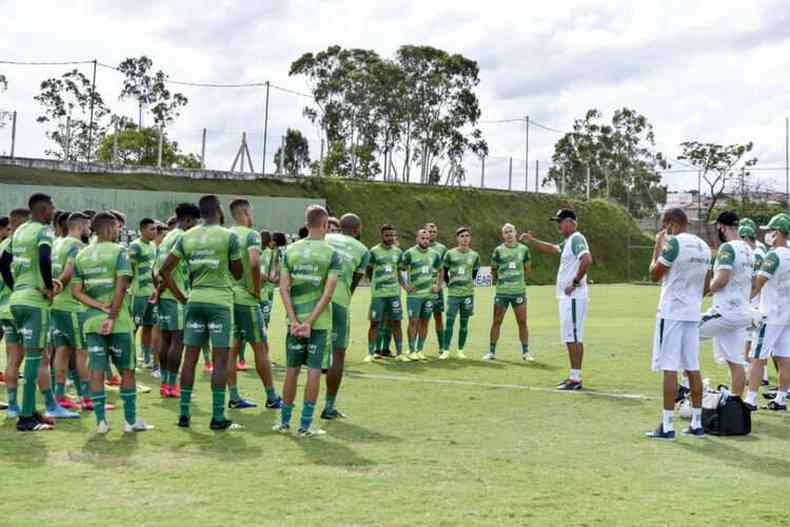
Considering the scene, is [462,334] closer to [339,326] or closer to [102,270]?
[339,326]

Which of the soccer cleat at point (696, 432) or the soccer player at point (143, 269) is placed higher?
the soccer player at point (143, 269)

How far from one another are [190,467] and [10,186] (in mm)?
35176

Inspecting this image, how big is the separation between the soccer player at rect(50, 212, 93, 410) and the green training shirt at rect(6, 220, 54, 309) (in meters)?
0.21

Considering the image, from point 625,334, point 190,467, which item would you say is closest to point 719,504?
point 190,467

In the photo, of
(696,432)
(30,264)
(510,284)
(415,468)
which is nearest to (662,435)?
(696,432)

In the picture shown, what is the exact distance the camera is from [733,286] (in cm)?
1019

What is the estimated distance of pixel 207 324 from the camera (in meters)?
8.89

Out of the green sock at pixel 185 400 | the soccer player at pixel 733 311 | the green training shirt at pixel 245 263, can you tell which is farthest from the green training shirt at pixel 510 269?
the green sock at pixel 185 400

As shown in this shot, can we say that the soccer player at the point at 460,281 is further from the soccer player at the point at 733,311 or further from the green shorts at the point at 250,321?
the green shorts at the point at 250,321

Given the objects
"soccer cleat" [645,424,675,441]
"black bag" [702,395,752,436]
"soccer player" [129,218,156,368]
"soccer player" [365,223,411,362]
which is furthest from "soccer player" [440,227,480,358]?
"soccer cleat" [645,424,675,441]

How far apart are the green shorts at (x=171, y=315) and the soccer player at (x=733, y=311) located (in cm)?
596

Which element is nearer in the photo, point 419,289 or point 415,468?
point 415,468

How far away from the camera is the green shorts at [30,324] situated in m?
8.97

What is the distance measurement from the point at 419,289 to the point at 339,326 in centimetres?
604
